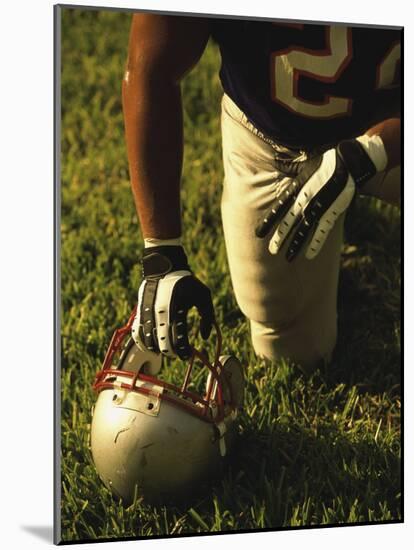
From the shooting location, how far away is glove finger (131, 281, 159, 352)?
229 centimetres

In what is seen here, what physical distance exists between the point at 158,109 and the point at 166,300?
14.6 inches

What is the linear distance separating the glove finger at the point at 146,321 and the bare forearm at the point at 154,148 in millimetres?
114

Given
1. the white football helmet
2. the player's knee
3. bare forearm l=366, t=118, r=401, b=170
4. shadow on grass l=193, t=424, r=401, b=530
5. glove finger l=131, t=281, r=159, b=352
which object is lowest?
shadow on grass l=193, t=424, r=401, b=530

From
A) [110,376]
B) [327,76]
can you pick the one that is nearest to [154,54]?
[327,76]

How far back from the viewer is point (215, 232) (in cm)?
261

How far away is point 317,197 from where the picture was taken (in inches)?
92.0

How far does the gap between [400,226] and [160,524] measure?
0.84m

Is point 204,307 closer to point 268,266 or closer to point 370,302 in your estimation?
point 268,266

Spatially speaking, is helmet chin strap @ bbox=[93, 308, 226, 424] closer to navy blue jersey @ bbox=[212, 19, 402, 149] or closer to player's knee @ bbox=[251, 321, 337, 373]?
player's knee @ bbox=[251, 321, 337, 373]

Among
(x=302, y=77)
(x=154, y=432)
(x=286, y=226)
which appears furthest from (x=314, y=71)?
(x=154, y=432)

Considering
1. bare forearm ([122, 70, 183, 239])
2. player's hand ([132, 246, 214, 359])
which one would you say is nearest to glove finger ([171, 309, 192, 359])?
player's hand ([132, 246, 214, 359])

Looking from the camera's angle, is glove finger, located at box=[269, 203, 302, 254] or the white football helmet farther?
glove finger, located at box=[269, 203, 302, 254]

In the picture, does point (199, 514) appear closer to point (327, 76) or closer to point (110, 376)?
point (110, 376)

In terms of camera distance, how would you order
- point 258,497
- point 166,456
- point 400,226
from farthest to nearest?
point 400,226, point 258,497, point 166,456
